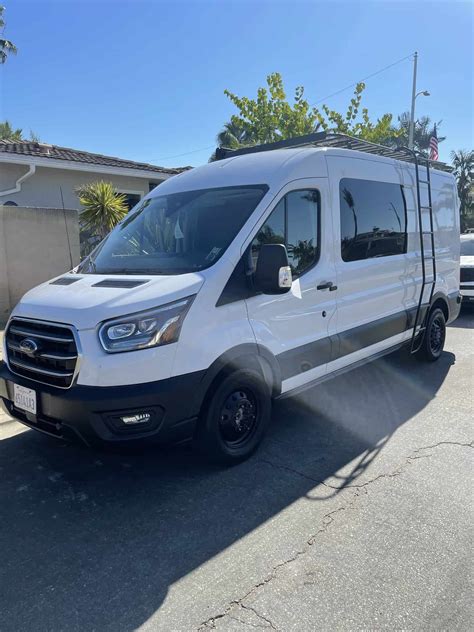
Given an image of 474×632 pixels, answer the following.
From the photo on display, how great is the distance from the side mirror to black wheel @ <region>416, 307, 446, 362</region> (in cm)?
357

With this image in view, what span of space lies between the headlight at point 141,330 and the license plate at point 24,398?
0.73 metres

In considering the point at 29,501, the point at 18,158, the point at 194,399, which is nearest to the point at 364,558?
the point at 194,399

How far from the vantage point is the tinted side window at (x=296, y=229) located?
3709mm

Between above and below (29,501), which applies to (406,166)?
above

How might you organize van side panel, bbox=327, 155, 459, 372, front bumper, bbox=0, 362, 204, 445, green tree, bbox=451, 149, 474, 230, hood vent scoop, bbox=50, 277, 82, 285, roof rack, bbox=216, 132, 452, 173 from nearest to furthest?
front bumper, bbox=0, 362, 204, 445
hood vent scoop, bbox=50, 277, 82, 285
van side panel, bbox=327, 155, 459, 372
roof rack, bbox=216, 132, 452, 173
green tree, bbox=451, 149, 474, 230

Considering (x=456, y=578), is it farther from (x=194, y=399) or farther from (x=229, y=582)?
(x=194, y=399)

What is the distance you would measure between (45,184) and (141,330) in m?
11.2

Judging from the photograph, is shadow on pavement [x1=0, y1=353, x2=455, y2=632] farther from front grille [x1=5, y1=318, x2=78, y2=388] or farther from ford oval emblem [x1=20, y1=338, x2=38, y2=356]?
ford oval emblem [x1=20, y1=338, x2=38, y2=356]

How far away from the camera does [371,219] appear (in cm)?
488

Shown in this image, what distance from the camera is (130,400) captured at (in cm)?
292

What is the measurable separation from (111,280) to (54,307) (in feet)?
1.50

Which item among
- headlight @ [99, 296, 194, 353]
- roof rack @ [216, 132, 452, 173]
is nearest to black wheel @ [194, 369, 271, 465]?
headlight @ [99, 296, 194, 353]

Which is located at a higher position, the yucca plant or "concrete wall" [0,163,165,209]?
"concrete wall" [0,163,165,209]

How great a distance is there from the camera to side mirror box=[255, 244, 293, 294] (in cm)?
332
